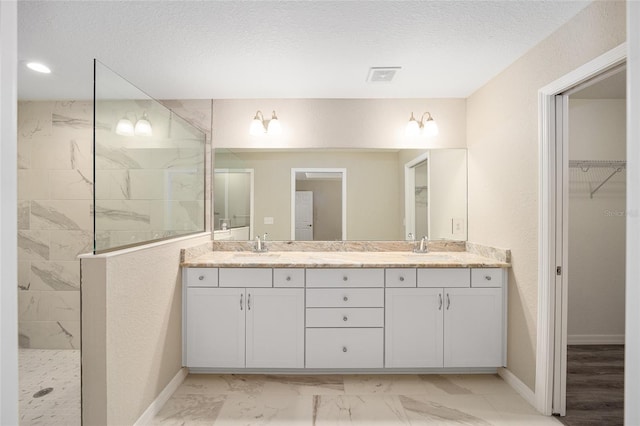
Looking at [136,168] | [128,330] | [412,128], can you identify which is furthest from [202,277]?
[412,128]

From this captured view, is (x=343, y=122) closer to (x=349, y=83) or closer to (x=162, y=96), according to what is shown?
(x=349, y=83)

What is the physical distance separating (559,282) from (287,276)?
1.65 meters

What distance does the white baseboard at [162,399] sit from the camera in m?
1.94

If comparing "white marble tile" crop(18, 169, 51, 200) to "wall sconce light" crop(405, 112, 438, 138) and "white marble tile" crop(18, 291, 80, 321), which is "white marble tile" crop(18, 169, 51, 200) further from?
"wall sconce light" crop(405, 112, 438, 138)

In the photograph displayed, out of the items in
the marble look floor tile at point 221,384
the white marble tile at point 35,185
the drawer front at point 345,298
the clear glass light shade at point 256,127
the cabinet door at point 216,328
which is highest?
the clear glass light shade at point 256,127

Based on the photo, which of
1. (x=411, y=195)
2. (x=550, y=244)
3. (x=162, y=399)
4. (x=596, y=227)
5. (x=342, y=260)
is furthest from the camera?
(x=596, y=227)

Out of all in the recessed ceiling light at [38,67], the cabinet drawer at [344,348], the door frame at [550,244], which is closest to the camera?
the door frame at [550,244]

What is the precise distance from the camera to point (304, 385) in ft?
7.93

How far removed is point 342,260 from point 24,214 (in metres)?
2.67

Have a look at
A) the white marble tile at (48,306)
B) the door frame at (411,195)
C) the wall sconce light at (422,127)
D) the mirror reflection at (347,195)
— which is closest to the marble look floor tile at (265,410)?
the mirror reflection at (347,195)

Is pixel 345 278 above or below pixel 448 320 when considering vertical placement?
above

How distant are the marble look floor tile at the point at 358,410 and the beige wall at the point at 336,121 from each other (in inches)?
76.3

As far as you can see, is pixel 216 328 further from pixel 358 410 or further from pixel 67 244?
pixel 67 244

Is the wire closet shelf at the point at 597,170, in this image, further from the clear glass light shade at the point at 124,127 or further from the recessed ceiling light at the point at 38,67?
the recessed ceiling light at the point at 38,67
